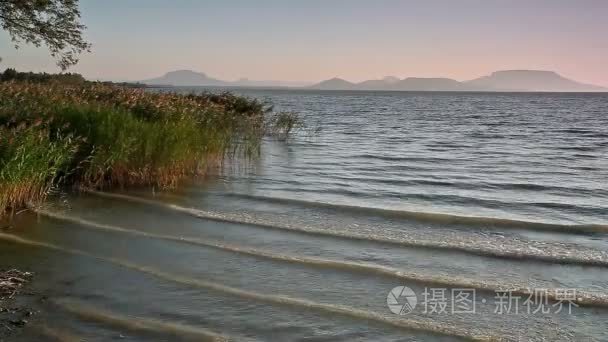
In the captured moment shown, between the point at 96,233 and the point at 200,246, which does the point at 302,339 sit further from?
the point at 96,233

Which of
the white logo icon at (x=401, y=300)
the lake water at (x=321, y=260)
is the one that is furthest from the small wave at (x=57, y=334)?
the white logo icon at (x=401, y=300)

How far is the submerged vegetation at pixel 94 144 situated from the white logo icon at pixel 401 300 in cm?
596

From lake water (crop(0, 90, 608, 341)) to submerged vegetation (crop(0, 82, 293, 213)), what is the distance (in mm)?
586

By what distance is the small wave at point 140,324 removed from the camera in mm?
5258

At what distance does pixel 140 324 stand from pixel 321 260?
2.97 meters

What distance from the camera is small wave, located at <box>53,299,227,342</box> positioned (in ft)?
17.3

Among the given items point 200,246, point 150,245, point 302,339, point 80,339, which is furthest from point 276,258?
point 80,339

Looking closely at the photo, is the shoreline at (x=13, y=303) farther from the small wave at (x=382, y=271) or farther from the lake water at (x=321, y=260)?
the small wave at (x=382, y=271)

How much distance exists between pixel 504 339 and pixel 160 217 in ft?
21.1

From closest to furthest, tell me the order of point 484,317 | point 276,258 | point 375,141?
point 484,317, point 276,258, point 375,141

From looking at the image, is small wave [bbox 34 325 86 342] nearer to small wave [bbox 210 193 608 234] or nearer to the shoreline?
the shoreline

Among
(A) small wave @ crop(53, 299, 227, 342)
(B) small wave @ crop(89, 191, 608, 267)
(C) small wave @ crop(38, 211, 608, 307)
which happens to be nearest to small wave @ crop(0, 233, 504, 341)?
(A) small wave @ crop(53, 299, 227, 342)

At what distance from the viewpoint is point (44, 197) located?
1029 cm

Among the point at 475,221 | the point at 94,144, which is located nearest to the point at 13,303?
the point at 94,144
